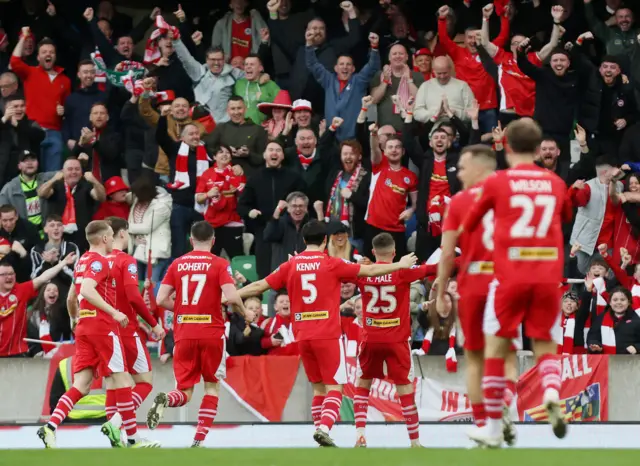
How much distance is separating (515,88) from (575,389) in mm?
4822

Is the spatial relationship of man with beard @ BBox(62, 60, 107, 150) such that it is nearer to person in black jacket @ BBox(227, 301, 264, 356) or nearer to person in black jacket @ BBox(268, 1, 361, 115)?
person in black jacket @ BBox(268, 1, 361, 115)

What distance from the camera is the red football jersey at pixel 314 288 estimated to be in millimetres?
13078

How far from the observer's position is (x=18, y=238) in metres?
18.2

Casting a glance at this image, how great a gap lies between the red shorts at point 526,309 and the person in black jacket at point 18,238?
10.1 meters

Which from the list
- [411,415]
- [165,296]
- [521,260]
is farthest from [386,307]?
[521,260]

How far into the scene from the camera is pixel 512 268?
29.4 feet

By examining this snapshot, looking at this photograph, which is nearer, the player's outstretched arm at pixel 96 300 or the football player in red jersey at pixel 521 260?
the football player in red jersey at pixel 521 260

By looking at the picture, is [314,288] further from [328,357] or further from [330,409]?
[330,409]

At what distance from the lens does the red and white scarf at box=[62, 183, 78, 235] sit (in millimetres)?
18203

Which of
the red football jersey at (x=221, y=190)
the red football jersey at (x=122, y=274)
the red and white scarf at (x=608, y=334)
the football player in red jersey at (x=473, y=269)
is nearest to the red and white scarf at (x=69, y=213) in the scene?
the red football jersey at (x=221, y=190)

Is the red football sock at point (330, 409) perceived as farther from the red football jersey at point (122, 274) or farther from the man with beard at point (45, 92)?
the man with beard at point (45, 92)
